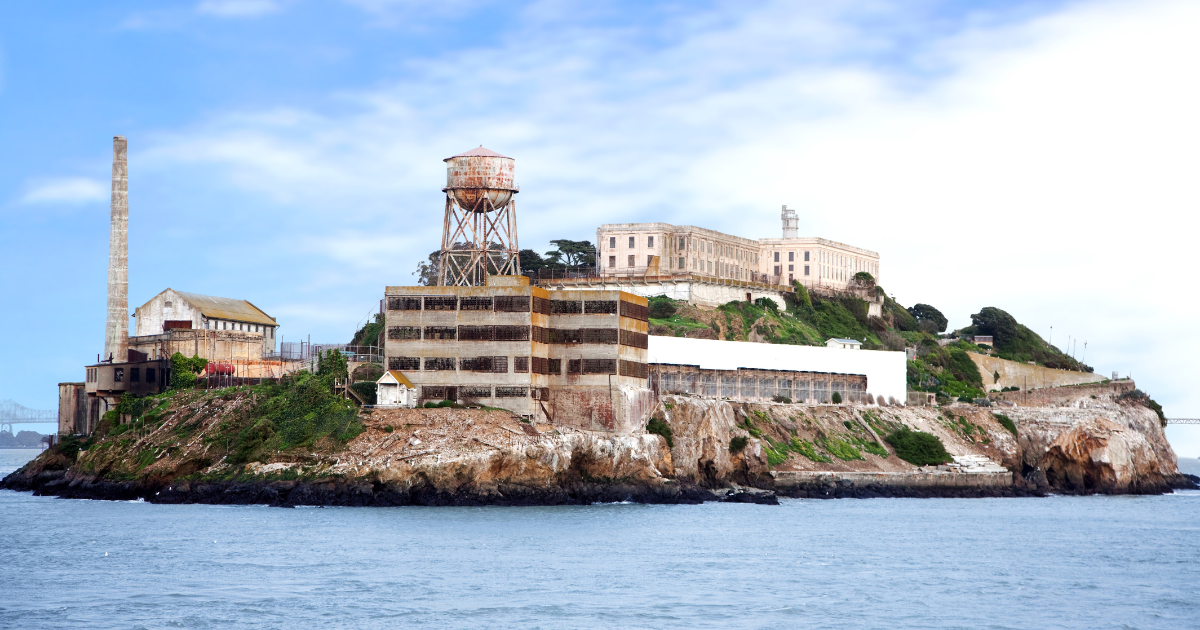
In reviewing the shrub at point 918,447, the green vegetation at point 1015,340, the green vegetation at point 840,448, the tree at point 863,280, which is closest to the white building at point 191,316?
the green vegetation at point 840,448

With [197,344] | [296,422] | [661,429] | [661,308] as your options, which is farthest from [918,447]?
[197,344]

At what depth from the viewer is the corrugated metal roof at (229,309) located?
106 meters

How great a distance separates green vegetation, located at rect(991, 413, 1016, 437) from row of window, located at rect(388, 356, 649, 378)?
141ft

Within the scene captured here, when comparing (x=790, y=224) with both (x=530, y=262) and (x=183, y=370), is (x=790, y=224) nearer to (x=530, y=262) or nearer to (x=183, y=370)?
(x=530, y=262)

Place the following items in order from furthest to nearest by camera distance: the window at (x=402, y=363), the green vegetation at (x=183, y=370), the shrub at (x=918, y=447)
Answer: the shrub at (x=918, y=447) < the green vegetation at (x=183, y=370) < the window at (x=402, y=363)

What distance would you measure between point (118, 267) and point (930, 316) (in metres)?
102

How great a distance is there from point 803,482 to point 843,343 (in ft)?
94.4

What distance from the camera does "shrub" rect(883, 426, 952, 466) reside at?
101500 mm

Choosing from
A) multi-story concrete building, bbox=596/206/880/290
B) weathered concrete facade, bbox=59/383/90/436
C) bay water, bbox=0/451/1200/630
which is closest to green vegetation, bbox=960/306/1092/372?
multi-story concrete building, bbox=596/206/880/290

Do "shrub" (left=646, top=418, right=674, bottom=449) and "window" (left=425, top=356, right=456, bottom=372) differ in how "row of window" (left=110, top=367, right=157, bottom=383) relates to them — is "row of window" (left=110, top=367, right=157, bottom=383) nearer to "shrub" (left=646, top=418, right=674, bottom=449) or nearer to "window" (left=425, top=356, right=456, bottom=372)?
"window" (left=425, top=356, right=456, bottom=372)

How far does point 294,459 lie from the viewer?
240 feet

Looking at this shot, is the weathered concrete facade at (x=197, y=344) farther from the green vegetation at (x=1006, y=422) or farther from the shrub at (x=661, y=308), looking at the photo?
the green vegetation at (x=1006, y=422)

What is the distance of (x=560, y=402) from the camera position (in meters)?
80.4

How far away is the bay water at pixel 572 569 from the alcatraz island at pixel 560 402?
3.98 metres
